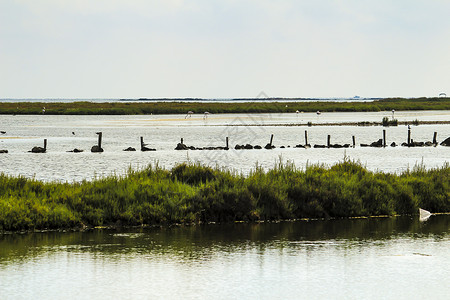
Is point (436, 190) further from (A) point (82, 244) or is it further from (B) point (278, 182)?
(A) point (82, 244)

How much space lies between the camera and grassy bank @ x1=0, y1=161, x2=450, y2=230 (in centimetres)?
2233

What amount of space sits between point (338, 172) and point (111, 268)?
1326 cm

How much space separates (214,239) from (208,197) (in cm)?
351

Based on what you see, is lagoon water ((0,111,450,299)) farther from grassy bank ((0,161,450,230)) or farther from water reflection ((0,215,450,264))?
grassy bank ((0,161,450,230))

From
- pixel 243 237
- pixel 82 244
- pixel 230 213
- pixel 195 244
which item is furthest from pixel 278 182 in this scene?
pixel 82 244

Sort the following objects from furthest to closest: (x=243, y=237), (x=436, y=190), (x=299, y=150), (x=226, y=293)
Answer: (x=299, y=150), (x=436, y=190), (x=243, y=237), (x=226, y=293)

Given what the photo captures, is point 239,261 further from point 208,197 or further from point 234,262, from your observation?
point 208,197

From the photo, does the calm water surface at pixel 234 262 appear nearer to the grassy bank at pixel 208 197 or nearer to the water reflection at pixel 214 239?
the water reflection at pixel 214 239

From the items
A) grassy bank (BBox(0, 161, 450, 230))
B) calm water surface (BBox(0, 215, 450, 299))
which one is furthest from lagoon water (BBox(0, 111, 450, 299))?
grassy bank (BBox(0, 161, 450, 230))

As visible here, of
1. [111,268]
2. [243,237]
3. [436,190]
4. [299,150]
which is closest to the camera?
[111,268]

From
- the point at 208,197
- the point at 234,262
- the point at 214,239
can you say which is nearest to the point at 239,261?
the point at 234,262

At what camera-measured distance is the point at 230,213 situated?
23953 millimetres

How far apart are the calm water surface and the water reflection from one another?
0.03 m

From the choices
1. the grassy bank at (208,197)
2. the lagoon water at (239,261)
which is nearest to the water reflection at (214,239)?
the lagoon water at (239,261)
